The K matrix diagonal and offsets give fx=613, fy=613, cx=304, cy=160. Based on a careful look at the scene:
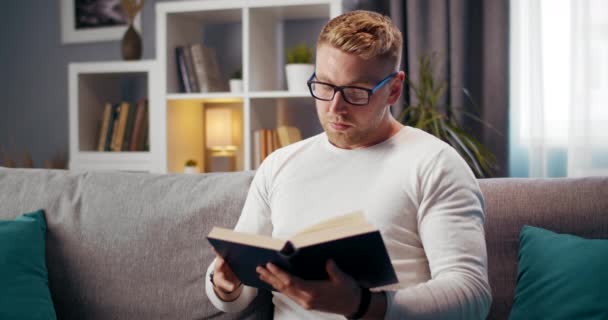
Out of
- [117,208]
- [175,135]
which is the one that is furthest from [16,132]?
[117,208]

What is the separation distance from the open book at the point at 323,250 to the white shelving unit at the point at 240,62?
1637 mm

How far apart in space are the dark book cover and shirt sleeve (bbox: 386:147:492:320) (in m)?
0.08

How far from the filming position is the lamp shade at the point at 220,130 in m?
2.84

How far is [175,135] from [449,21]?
4.27 feet

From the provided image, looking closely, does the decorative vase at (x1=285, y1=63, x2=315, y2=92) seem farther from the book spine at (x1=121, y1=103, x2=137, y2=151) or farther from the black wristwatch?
the black wristwatch

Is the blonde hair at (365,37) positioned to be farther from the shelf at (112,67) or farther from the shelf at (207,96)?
the shelf at (112,67)

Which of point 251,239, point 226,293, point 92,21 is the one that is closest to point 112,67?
point 92,21

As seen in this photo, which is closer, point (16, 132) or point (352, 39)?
point (352, 39)

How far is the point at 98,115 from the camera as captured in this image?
3010 millimetres

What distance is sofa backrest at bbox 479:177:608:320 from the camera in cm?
137

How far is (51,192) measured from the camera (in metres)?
1.65

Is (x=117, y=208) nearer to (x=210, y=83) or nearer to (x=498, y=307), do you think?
(x=498, y=307)

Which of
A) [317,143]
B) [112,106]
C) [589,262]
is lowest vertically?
[589,262]

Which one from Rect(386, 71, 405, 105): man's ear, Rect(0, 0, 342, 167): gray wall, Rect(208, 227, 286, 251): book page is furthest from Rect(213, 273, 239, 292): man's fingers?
Rect(0, 0, 342, 167): gray wall
